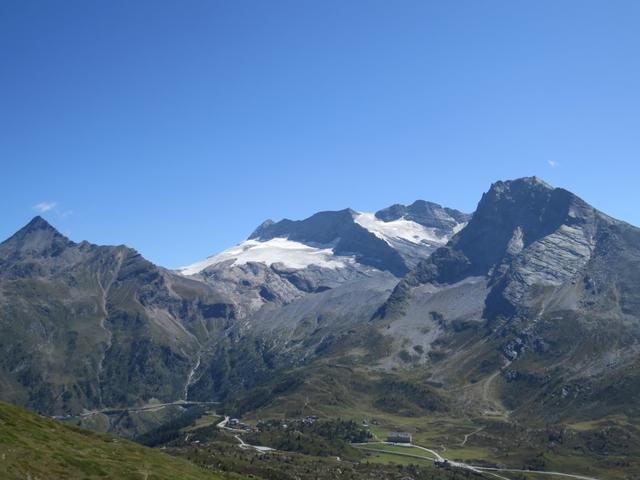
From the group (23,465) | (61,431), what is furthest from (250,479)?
(23,465)

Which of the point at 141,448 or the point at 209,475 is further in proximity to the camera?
the point at 141,448

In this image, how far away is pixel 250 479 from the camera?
180m

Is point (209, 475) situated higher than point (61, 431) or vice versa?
point (61, 431)

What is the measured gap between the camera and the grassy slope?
358 ft

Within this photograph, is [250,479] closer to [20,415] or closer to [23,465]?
[20,415]

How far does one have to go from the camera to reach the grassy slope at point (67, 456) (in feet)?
358

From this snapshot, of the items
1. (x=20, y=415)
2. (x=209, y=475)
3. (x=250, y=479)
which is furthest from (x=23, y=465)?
(x=250, y=479)

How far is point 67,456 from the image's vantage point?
122 meters

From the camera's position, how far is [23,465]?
348 ft

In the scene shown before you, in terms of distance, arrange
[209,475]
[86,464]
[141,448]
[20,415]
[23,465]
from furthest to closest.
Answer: [141,448], [209,475], [20,415], [86,464], [23,465]

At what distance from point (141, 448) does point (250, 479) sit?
100 ft

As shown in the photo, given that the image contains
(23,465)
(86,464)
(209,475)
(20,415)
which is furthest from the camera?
(209,475)

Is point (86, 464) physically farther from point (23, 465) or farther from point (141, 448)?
point (141, 448)

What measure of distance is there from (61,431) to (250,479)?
54.4 m
